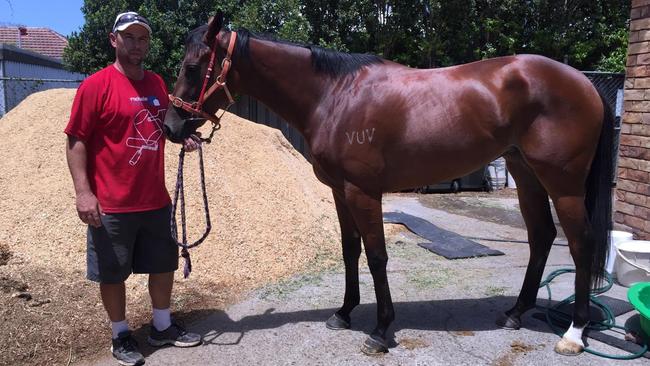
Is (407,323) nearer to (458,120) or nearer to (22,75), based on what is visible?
(458,120)

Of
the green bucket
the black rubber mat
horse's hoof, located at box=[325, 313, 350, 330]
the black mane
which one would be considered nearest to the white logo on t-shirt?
the black mane

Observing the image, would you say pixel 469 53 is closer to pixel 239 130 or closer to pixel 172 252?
pixel 239 130

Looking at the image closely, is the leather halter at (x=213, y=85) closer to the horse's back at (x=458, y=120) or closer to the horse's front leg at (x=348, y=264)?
the horse's back at (x=458, y=120)

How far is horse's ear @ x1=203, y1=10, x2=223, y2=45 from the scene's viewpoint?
2898 mm

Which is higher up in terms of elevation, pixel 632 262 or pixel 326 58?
pixel 326 58

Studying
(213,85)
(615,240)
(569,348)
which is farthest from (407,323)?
(615,240)

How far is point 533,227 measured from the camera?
11.7ft

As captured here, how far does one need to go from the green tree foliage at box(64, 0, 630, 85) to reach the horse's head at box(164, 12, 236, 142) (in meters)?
7.79

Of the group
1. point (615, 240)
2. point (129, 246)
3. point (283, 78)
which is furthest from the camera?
point (615, 240)

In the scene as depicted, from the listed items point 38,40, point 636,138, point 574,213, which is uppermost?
point 38,40

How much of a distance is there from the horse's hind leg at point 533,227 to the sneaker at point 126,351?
7.56 ft

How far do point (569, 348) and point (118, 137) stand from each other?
9.41 feet

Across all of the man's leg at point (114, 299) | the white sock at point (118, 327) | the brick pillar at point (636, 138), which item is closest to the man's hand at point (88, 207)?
the man's leg at point (114, 299)

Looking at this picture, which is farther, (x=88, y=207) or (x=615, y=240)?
(x=615, y=240)
